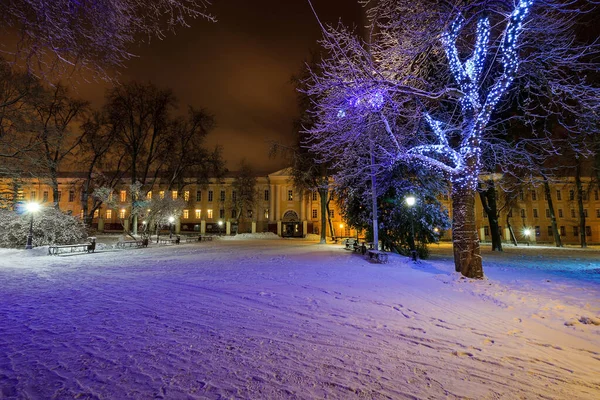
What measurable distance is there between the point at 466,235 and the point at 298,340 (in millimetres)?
7601

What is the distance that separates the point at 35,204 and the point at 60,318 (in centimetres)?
1604

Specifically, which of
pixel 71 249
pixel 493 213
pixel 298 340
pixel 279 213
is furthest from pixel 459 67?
pixel 279 213

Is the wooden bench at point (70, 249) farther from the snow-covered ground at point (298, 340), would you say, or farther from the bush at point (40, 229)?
the snow-covered ground at point (298, 340)

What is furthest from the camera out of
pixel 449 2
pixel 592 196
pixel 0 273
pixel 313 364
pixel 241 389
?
pixel 592 196

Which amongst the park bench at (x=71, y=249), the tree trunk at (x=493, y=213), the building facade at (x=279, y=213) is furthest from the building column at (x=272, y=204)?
the park bench at (x=71, y=249)

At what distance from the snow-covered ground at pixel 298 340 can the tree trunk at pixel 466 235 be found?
84 centimetres

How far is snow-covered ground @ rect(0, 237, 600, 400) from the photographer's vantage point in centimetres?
312

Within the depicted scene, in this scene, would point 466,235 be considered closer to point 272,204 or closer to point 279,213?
point 279,213

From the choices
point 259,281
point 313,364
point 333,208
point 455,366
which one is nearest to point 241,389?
point 313,364

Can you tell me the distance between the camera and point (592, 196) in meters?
51.1

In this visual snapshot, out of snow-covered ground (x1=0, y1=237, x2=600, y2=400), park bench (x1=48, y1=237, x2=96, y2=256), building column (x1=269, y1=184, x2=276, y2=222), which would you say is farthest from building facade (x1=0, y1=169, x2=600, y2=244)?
snow-covered ground (x1=0, y1=237, x2=600, y2=400)

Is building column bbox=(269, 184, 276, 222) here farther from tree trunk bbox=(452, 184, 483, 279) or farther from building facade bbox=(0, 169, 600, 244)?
tree trunk bbox=(452, 184, 483, 279)

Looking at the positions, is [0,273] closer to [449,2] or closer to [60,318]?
[60,318]

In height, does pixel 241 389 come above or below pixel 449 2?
below
